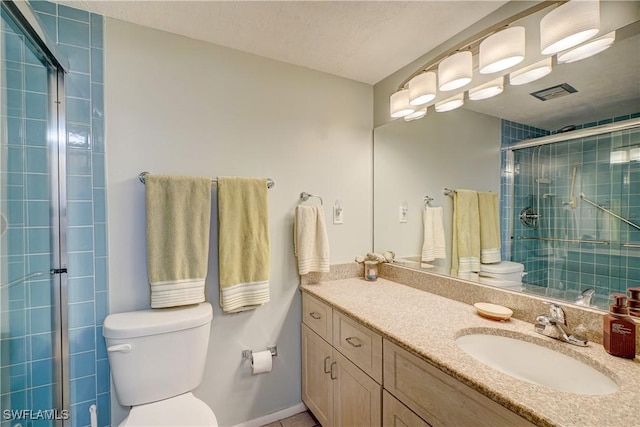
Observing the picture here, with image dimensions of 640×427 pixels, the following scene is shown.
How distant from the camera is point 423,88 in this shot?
158cm

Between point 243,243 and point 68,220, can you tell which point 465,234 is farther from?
point 68,220

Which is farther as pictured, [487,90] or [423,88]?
[423,88]

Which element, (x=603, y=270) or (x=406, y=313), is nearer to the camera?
(x=603, y=270)

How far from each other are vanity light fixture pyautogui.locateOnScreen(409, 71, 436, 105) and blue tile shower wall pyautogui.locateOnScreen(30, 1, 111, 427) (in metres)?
1.63

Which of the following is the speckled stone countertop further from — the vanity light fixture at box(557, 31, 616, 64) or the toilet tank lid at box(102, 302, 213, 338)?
the vanity light fixture at box(557, 31, 616, 64)

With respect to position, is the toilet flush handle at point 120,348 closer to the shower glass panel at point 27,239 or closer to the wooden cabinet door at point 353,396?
the shower glass panel at point 27,239

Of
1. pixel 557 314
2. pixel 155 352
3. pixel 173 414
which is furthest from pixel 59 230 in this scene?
pixel 557 314

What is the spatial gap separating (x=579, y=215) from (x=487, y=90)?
0.72 metres

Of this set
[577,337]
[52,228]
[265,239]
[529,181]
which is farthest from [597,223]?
[52,228]

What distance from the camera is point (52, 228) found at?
1.28 m

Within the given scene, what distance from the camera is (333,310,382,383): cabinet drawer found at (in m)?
1.20

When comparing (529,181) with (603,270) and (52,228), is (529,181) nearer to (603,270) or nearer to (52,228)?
(603,270)

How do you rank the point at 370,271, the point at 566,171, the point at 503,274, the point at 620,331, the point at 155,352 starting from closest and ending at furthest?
the point at 620,331
the point at 566,171
the point at 155,352
the point at 503,274
the point at 370,271

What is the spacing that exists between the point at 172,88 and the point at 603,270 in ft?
6.97
